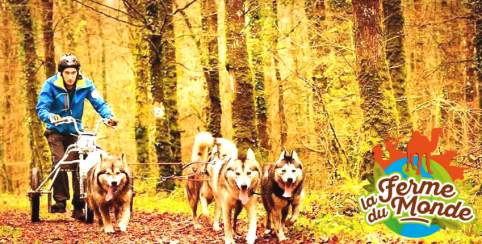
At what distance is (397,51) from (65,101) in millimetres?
6991

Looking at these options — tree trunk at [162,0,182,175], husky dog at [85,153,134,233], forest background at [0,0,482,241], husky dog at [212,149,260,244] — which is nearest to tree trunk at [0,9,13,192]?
forest background at [0,0,482,241]

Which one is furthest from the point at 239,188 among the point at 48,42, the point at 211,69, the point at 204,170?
the point at 48,42

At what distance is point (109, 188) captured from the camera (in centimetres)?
786

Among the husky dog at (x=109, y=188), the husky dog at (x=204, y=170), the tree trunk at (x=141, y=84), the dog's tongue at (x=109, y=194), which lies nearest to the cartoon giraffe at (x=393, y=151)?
the husky dog at (x=204, y=170)

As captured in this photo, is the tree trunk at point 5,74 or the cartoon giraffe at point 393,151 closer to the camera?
the cartoon giraffe at point 393,151

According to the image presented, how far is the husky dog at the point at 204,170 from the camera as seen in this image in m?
8.57

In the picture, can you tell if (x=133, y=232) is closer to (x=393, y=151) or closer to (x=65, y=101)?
(x=65, y=101)

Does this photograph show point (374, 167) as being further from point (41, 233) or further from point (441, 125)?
point (41, 233)

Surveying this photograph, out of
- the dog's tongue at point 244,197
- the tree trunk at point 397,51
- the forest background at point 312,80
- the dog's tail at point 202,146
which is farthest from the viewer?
the tree trunk at point 397,51

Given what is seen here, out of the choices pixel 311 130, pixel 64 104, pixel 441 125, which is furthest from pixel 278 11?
pixel 64 104

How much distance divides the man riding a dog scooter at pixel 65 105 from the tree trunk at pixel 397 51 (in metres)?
6.06

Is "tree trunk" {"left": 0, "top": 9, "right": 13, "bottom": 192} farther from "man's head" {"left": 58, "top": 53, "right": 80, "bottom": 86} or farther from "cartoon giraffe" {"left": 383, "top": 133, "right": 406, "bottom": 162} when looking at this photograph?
"cartoon giraffe" {"left": 383, "top": 133, "right": 406, "bottom": 162}

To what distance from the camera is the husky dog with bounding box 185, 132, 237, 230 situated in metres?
8.57

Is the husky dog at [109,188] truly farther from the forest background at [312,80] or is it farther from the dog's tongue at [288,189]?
the dog's tongue at [288,189]
